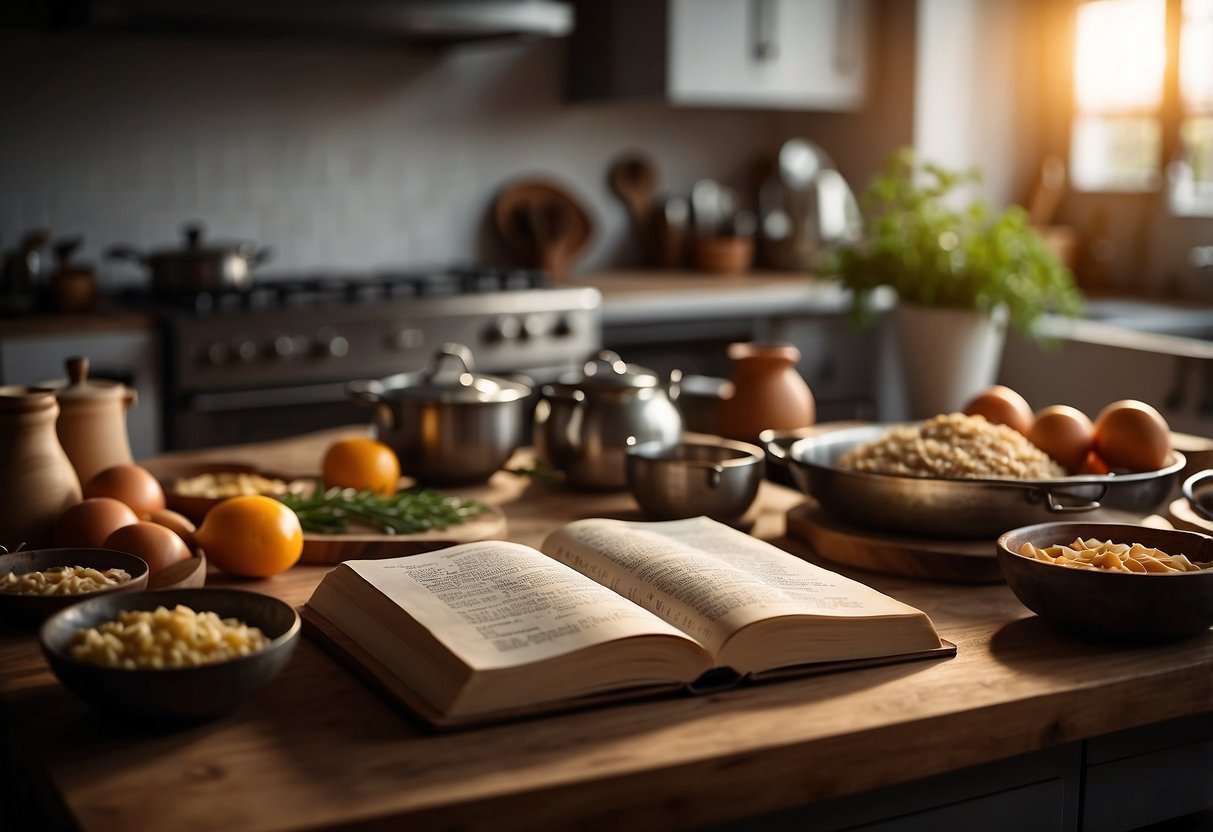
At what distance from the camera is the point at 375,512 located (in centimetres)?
156

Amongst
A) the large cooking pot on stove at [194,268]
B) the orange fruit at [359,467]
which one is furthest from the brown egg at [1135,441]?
the large cooking pot on stove at [194,268]

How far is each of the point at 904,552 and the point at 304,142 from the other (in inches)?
122

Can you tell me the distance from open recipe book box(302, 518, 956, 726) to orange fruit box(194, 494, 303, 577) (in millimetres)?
125

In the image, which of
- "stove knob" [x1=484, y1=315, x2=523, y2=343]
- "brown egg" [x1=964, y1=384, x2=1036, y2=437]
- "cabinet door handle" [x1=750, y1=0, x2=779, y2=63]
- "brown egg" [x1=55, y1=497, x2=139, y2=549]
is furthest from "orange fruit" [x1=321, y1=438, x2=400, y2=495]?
"cabinet door handle" [x1=750, y1=0, x2=779, y2=63]

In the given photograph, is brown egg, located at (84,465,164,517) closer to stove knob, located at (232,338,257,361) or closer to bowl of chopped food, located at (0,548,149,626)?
bowl of chopped food, located at (0,548,149,626)

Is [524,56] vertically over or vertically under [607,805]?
over

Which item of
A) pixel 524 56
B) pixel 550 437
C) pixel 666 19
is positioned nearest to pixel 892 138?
pixel 666 19

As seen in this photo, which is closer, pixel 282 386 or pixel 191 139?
pixel 282 386

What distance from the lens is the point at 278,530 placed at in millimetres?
1389

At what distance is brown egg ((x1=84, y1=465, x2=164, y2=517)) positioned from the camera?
1.49 m

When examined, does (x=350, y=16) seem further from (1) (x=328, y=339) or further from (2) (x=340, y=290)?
(1) (x=328, y=339)

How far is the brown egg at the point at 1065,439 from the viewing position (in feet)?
5.52

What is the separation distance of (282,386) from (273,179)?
991 mm

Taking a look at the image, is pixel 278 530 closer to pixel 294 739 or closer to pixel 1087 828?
pixel 294 739
